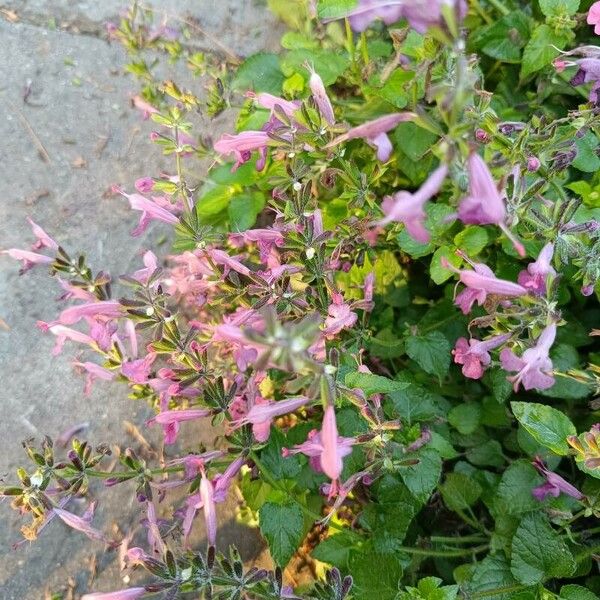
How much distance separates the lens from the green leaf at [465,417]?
5.98ft

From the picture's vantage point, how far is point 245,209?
1.92 meters

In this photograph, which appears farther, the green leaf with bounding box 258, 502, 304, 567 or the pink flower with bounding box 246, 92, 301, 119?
the green leaf with bounding box 258, 502, 304, 567

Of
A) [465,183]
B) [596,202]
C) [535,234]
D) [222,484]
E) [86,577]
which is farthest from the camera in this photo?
[86,577]

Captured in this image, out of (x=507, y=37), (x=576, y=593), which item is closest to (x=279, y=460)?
(x=576, y=593)

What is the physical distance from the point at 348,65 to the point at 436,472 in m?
1.09

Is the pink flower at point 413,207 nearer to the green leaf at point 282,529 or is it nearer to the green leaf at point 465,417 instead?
the green leaf at point 282,529

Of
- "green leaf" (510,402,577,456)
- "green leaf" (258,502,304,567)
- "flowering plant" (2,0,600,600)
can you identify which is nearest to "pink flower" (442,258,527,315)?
"flowering plant" (2,0,600,600)

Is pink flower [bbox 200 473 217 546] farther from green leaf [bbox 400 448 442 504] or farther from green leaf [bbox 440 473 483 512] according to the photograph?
green leaf [bbox 440 473 483 512]

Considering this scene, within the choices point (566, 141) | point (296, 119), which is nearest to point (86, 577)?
point (296, 119)

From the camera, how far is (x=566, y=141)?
1400mm

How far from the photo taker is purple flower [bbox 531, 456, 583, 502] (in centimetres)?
151

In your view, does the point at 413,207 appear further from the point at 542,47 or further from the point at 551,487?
the point at 542,47

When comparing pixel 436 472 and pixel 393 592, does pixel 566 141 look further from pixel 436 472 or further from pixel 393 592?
pixel 393 592

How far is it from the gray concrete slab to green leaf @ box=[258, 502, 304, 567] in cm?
55
